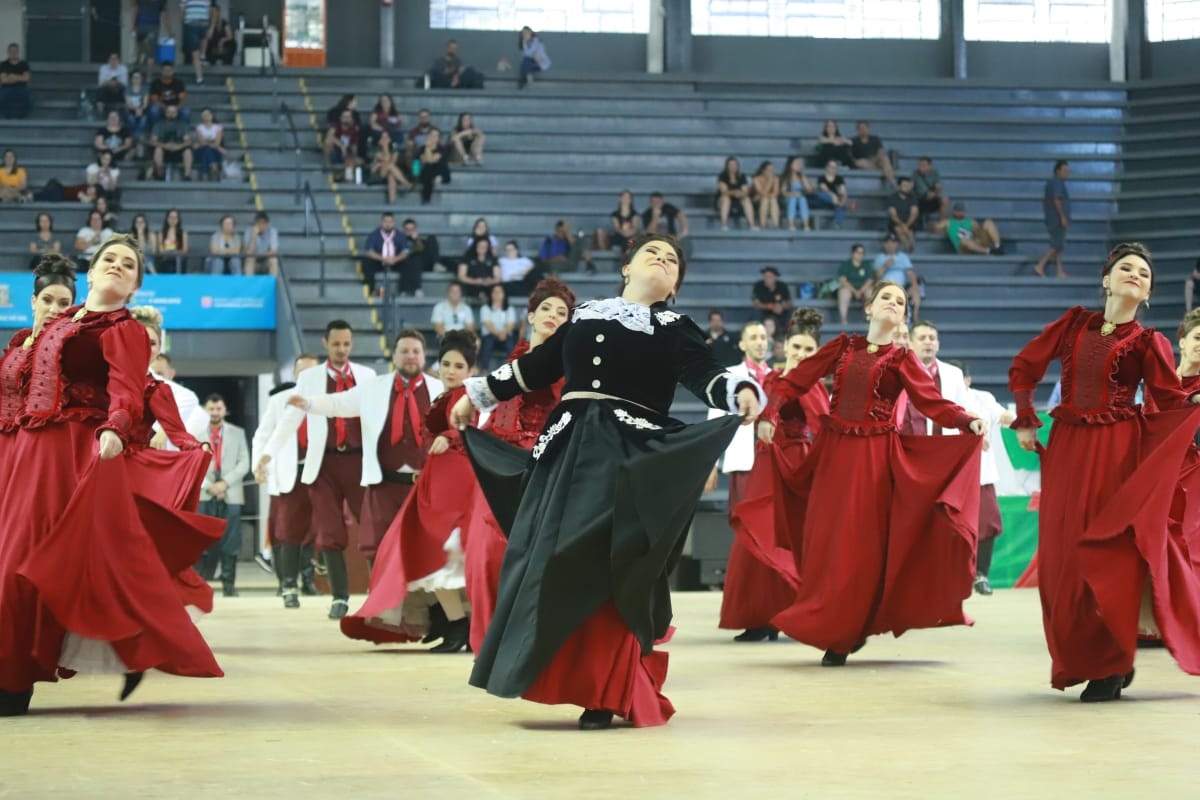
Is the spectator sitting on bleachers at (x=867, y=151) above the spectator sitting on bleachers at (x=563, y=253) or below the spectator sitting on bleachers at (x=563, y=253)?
above

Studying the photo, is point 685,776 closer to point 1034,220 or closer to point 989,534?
point 989,534

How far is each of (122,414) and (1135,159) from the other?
21310 millimetres

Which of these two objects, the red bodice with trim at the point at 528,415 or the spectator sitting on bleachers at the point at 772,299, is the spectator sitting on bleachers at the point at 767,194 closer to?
the spectator sitting on bleachers at the point at 772,299

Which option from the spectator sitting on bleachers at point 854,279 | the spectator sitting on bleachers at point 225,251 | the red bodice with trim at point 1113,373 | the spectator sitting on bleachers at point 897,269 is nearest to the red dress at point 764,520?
the red bodice with trim at point 1113,373

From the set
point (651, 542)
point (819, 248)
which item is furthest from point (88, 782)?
point (819, 248)

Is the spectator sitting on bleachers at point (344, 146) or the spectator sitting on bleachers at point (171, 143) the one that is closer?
the spectator sitting on bleachers at point (171, 143)

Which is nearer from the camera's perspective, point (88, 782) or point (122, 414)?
point (88, 782)

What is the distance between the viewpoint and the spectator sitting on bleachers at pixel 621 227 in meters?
20.9

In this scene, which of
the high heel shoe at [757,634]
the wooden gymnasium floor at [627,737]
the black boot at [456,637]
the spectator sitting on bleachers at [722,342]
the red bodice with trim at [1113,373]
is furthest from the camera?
the spectator sitting on bleachers at [722,342]

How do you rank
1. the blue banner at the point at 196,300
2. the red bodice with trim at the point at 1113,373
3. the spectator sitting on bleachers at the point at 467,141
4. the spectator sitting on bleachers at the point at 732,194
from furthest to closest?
the spectator sitting on bleachers at the point at 467,141 → the spectator sitting on bleachers at the point at 732,194 → the blue banner at the point at 196,300 → the red bodice with trim at the point at 1113,373

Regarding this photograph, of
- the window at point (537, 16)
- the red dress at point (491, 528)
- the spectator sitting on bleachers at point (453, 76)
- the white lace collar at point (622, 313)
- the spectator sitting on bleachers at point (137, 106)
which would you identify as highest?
the window at point (537, 16)

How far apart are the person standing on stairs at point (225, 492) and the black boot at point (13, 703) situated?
7.99 m

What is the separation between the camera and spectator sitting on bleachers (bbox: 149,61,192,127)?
21.6 metres

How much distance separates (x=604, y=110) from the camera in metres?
24.1
